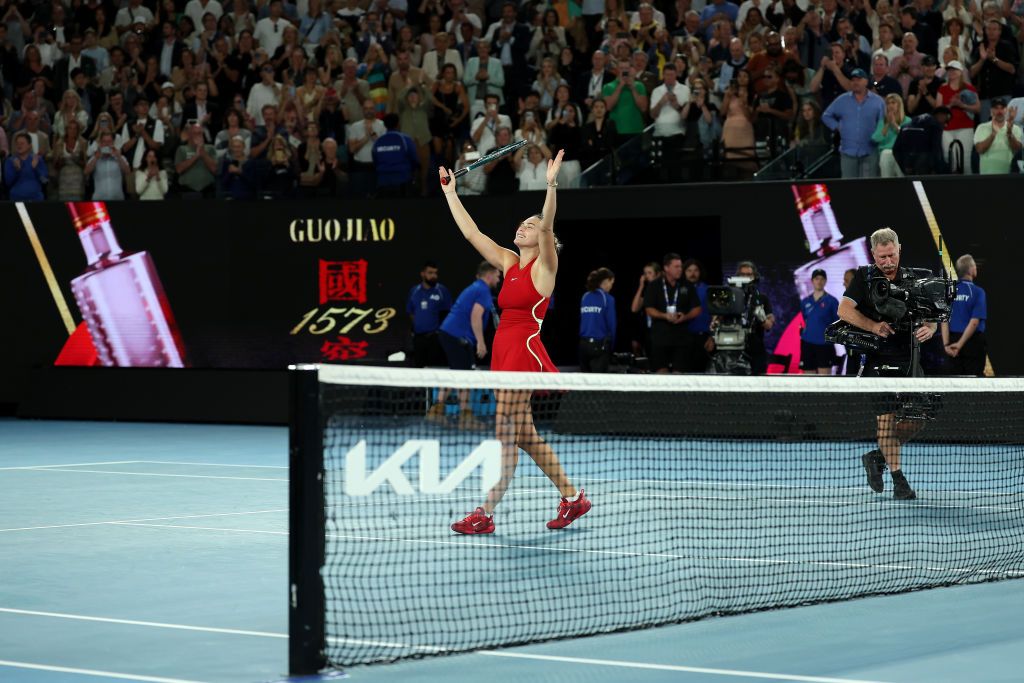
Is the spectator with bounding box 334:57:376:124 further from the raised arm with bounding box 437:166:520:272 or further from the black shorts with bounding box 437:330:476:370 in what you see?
the raised arm with bounding box 437:166:520:272

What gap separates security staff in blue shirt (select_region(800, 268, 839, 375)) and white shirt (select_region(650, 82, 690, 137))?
100 inches

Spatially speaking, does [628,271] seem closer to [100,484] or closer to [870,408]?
[870,408]

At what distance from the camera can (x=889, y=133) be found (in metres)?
18.4

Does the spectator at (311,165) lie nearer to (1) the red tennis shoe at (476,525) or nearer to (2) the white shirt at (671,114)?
(2) the white shirt at (671,114)

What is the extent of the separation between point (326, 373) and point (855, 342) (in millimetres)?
6163

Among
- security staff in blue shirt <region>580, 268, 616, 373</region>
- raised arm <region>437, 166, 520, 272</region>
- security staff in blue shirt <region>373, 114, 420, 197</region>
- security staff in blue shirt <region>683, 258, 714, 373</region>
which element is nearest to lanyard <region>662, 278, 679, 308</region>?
security staff in blue shirt <region>683, 258, 714, 373</region>

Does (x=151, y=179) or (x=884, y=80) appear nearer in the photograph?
(x=884, y=80)

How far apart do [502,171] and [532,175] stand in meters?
0.45

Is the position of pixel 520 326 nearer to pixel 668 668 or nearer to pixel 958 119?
pixel 668 668

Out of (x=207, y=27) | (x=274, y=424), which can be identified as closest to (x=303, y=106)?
(x=207, y=27)

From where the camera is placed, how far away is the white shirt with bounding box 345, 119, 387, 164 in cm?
2162

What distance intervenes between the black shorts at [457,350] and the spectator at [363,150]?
2.84 m

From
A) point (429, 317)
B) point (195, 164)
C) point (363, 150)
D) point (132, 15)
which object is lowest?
point (429, 317)

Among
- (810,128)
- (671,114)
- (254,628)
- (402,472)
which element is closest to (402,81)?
(671,114)
